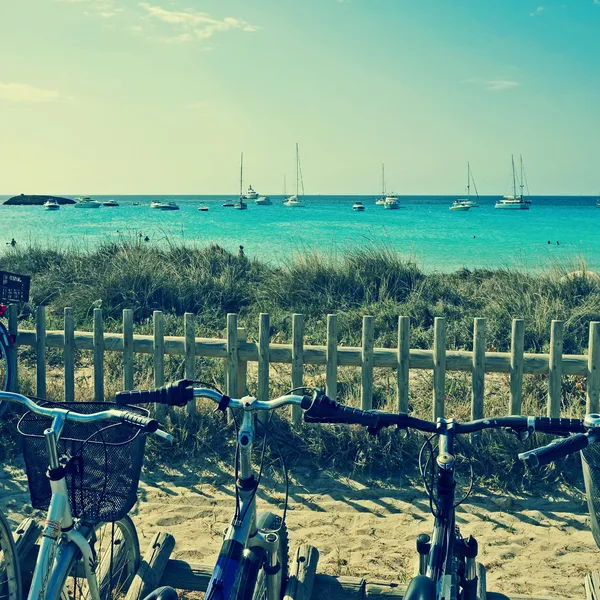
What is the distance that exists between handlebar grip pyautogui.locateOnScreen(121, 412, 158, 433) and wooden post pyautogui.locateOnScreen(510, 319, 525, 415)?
12.0ft

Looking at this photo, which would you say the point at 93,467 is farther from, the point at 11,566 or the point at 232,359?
the point at 232,359

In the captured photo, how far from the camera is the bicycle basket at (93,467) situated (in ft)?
Result: 8.45

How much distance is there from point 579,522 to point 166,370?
4136mm

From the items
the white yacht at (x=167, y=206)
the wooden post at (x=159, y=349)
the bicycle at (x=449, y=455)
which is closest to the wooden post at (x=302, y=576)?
the bicycle at (x=449, y=455)

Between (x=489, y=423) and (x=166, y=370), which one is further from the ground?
(x=489, y=423)

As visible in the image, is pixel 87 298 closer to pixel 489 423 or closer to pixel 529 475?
pixel 529 475

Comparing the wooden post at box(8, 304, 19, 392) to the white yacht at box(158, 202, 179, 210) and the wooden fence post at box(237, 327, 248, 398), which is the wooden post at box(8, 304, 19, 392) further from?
the white yacht at box(158, 202, 179, 210)

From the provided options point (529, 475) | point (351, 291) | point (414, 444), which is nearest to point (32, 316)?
point (351, 291)

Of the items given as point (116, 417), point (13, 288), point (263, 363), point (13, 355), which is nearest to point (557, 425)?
point (116, 417)

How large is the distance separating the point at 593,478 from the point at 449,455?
446mm

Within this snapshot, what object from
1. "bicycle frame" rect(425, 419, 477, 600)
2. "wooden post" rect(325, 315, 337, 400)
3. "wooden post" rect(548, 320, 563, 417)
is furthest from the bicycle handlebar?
"wooden post" rect(548, 320, 563, 417)

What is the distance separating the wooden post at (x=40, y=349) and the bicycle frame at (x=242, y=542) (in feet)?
14.0

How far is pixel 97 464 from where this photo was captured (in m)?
2.64

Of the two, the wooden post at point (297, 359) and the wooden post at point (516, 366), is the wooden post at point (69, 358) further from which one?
the wooden post at point (516, 366)
